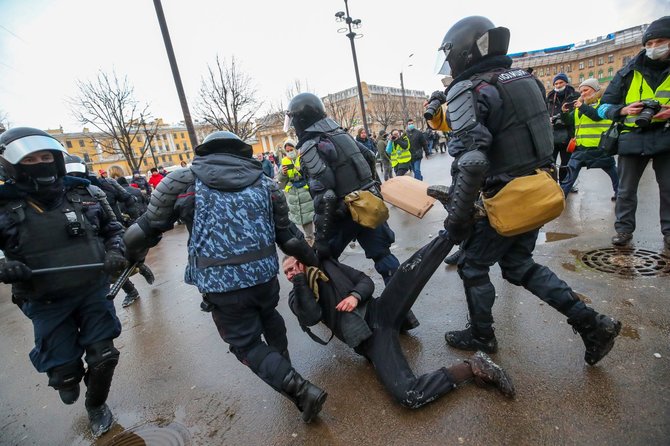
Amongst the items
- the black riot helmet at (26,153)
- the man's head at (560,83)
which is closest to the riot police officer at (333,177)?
the black riot helmet at (26,153)

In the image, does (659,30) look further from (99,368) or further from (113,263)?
(99,368)

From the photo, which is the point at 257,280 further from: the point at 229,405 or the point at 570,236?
the point at 570,236

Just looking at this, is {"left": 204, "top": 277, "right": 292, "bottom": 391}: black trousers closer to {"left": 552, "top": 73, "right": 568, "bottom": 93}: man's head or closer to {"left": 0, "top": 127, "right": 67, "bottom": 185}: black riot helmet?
{"left": 0, "top": 127, "right": 67, "bottom": 185}: black riot helmet

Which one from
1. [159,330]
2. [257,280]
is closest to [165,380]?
[159,330]

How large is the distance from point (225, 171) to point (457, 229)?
4.71 feet

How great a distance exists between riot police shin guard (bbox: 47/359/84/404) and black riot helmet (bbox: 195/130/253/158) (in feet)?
5.60

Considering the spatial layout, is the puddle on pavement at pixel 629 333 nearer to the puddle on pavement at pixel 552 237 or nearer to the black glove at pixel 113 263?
the puddle on pavement at pixel 552 237

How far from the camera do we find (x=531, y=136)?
1.96 metres

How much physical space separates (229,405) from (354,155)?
2.30m

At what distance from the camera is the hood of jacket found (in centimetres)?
185

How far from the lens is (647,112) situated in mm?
3061

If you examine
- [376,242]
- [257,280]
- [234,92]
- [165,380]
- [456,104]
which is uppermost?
[234,92]

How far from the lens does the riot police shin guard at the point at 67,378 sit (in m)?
2.17

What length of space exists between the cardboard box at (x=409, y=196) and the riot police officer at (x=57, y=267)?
289 cm
